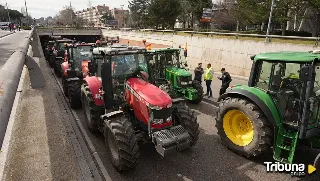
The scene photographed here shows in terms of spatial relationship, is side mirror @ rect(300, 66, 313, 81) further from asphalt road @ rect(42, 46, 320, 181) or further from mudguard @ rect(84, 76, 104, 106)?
mudguard @ rect(84, 76, 104, 106)

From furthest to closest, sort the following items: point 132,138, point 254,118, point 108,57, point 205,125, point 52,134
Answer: point 205,125 → point 52,134 → point 108,57 → point 254,118 → point 132,138

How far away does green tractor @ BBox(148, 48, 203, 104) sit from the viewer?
985 centimetres

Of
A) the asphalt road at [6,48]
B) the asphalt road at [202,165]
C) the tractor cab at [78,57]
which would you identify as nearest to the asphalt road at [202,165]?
the asphalt road at [202,165]

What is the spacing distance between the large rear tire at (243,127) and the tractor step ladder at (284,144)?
23 cm

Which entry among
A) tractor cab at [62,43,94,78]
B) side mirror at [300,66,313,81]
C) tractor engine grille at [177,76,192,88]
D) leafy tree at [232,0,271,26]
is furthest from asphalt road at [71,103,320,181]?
leafy tree at [232,0,271,26]

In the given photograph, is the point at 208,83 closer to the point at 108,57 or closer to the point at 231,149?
the point at 231,149

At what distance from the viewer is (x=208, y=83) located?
1116 cm

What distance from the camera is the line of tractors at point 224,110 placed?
483 cm

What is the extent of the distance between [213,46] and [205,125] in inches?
465

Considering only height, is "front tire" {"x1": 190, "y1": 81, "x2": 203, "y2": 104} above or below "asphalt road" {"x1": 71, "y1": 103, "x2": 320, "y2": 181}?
above

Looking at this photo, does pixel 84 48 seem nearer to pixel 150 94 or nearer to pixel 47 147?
pixel 47 147

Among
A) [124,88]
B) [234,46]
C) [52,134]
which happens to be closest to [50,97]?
[52,134]

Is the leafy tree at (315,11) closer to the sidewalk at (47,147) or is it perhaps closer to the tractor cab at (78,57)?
the tractor cab at (78,57)

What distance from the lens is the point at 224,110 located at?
6.29 m
